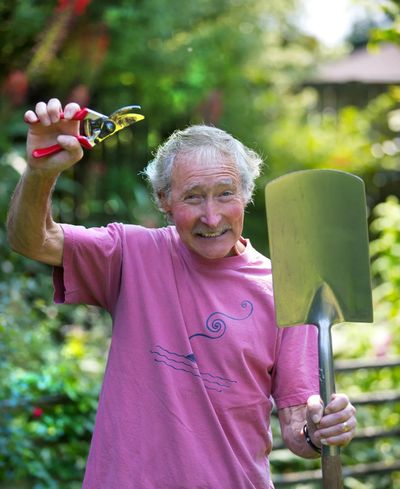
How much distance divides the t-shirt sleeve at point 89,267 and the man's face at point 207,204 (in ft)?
0.57

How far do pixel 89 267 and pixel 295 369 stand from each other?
22.1 inches

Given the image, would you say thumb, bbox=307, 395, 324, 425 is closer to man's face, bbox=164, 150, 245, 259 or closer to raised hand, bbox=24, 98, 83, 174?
man's face, bbox=164, 150, 245, 259

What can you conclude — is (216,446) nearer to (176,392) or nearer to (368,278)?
(176,392)

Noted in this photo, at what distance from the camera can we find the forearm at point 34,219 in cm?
188

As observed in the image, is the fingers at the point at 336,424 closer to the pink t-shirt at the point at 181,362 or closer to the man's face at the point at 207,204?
the pink t-shirt at the point at 181,362

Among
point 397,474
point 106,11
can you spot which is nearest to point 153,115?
point 106,11

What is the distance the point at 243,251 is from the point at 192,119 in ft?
15.4

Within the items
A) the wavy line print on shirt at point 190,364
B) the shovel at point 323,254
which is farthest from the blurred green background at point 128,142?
the shovel at point 323,254

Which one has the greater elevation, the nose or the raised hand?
the raised hand

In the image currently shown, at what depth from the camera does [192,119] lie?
685cm

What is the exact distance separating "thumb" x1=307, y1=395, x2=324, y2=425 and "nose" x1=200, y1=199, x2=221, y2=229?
0.48 metres

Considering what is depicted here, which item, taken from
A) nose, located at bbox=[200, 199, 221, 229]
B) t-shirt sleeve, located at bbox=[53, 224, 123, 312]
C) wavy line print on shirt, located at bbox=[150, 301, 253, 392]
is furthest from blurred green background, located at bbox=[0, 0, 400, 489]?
nose, located at bbox=[200, 199, 221, 229]

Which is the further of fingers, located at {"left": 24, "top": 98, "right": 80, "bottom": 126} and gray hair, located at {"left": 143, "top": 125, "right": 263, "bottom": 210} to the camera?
gray hair, located at {"left": 143, "top": 125, "right": 263, "bottom": 210}

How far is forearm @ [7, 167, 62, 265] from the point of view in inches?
74.0
